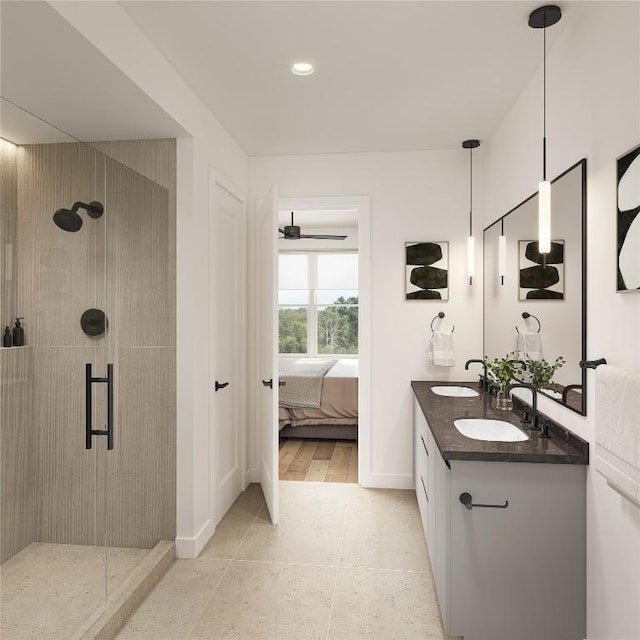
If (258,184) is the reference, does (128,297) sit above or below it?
below

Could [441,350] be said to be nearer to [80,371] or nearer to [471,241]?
[471,241]

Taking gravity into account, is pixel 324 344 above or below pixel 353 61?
below

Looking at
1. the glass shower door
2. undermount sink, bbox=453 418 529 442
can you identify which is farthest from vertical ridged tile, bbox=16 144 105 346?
undermount sink, bbox=453 418 529 442

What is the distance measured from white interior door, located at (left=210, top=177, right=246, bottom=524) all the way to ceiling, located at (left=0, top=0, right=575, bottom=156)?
2.07ft

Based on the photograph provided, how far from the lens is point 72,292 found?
1.99m

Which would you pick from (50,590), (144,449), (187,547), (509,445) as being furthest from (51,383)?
(509,445)

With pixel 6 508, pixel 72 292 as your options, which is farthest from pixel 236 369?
pixel 6 508

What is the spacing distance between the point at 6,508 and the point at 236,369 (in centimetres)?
211

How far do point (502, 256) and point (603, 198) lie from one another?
124 cm

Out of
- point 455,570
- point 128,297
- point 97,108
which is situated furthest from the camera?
point 128,297

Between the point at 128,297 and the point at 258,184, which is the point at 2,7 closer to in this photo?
the point at 128,297

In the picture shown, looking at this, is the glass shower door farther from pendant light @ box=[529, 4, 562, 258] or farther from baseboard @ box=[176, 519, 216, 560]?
pendant light @ box=[529, 4, 562, 258]

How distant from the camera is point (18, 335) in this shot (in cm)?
169

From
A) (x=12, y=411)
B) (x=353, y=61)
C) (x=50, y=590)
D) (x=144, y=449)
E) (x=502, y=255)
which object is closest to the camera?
(x=12, y=411)
